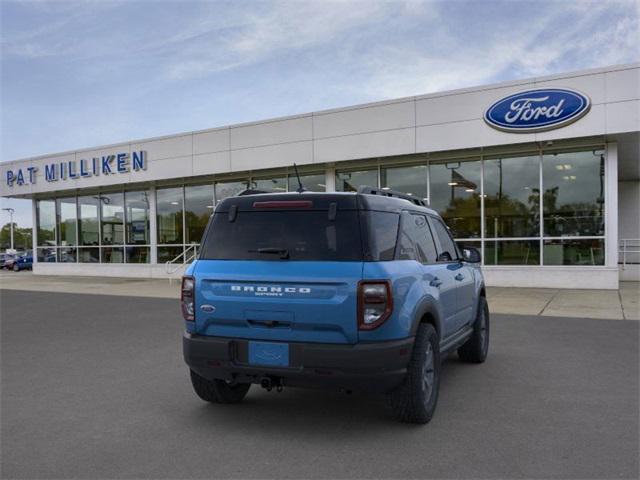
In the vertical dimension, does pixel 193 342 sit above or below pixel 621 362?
above

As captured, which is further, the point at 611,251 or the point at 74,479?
the point at 611,251

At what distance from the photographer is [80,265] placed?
26.8 meters

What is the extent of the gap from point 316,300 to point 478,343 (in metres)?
3.33

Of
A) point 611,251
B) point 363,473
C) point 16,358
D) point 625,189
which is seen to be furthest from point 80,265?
point 363,473

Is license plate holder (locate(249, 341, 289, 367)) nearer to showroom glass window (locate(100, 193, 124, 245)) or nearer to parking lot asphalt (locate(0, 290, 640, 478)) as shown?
parking lot asphalt (locate(0, 290, 640, 478))

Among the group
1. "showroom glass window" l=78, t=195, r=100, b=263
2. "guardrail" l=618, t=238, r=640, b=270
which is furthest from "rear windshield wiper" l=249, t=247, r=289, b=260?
"showroom glass window" l=78, t=195, r=100, b=263

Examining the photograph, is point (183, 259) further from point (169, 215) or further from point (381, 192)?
point (381, 192)

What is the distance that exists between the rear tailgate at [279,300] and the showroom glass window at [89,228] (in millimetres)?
23710

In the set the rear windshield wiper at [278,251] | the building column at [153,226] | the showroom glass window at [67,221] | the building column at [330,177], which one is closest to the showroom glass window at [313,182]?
the building column at [330,177]

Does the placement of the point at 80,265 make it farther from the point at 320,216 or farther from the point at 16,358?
the point at 320,216

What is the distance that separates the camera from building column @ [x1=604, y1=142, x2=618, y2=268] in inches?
588

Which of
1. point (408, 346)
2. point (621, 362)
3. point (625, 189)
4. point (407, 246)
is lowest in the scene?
point (621, 362)

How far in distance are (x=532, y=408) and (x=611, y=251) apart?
38.4ft

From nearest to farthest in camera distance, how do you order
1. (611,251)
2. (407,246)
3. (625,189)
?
(407,246) < (611,251) < (625,189)
